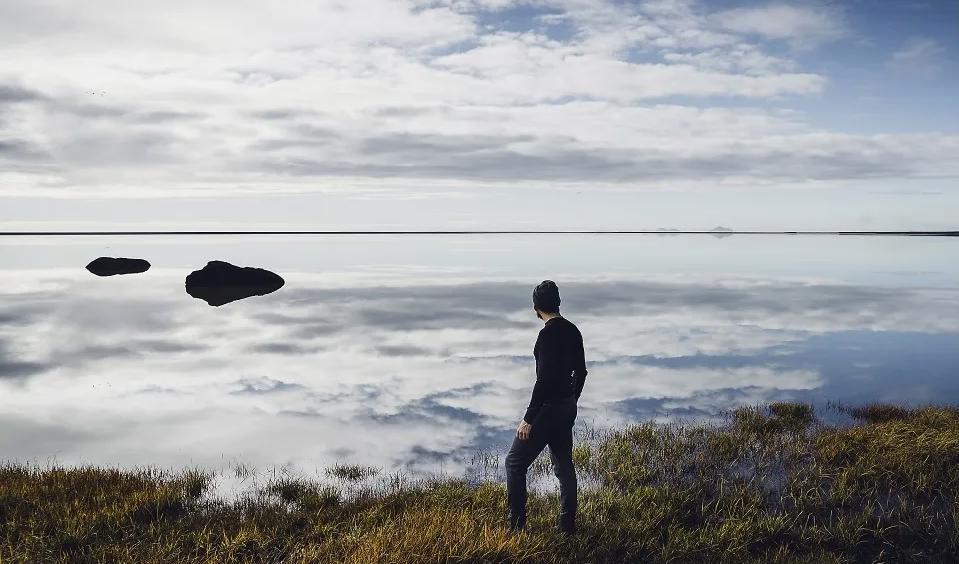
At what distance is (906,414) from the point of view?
1499 cm

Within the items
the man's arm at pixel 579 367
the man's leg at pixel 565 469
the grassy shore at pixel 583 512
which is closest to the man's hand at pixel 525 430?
the man's leg at pixel 565 469

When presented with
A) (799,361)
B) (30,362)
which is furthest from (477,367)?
(30,362)

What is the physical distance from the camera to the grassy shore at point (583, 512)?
7.40m

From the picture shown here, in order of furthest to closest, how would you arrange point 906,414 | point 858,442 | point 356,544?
point 906,414 → point 858,442 → point 356,544

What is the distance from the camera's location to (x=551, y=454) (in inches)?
301

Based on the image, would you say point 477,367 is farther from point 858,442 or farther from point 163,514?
point 163,514

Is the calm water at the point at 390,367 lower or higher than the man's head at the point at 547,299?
lower

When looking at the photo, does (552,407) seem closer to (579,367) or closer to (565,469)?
(579,367)

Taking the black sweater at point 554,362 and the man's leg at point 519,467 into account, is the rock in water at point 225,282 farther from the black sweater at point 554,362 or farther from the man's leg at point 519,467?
the black sweater at point 554,362

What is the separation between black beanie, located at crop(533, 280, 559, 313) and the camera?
7.43 m

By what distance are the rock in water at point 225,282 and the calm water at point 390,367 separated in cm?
260

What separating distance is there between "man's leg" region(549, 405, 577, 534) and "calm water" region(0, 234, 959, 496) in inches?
158

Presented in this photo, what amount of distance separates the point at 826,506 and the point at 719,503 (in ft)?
4.87

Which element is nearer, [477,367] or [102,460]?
[102,460]
